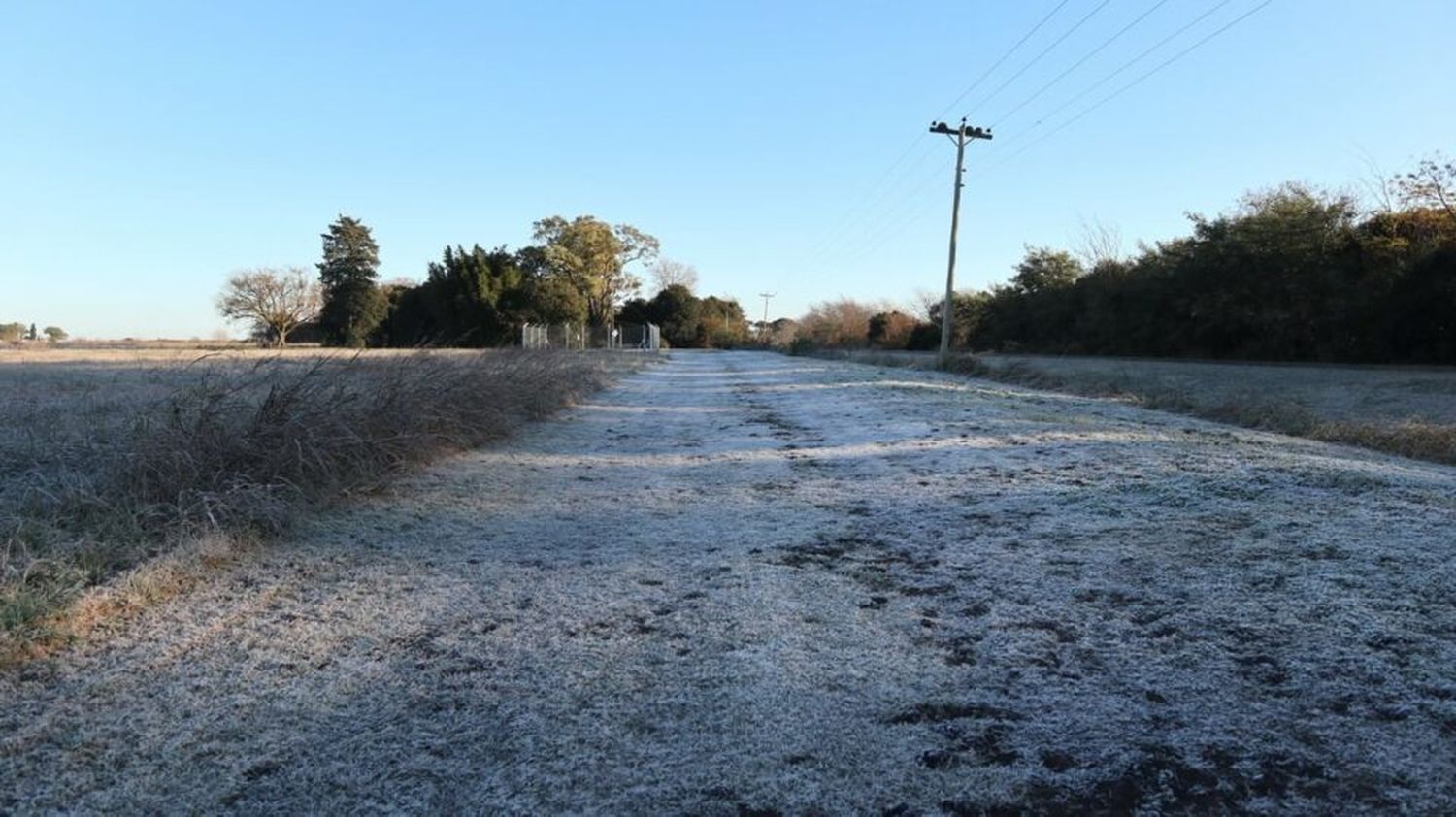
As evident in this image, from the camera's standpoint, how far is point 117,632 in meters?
3.26

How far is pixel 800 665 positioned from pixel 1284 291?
34.0 m

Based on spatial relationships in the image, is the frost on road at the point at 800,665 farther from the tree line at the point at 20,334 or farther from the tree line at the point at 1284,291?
the tree line at the point at 20,334

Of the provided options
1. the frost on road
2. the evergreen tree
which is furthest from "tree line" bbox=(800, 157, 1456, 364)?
the evergreen tree

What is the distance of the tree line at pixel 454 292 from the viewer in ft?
172

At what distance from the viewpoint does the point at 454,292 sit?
178ft

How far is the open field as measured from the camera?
29.0 feet

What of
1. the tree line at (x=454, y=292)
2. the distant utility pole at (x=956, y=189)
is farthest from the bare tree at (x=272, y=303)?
the distant utility pole at (x=956, y=189)

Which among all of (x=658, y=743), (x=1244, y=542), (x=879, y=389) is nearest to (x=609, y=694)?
(x=658, y=743)

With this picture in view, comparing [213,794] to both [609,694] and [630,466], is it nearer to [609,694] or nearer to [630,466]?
[609,694]

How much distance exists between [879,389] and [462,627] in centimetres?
1317

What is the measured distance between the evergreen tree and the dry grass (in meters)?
54.8

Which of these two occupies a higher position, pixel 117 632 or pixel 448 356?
pixel 448 356

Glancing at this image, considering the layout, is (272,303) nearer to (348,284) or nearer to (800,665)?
(348,284)

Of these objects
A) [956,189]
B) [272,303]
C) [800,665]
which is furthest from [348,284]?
[800,665]
